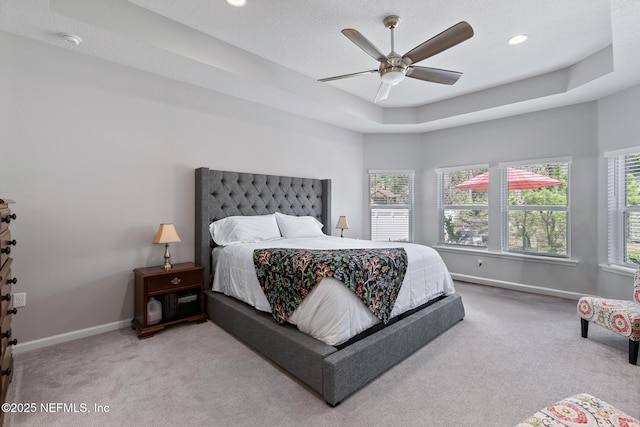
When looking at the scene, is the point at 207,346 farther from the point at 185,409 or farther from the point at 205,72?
the point at 205,72

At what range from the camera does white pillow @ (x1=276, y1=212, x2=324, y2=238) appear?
402 cm

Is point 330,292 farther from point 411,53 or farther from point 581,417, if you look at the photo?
point 411,53

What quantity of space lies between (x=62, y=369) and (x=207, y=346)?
41.5 inches

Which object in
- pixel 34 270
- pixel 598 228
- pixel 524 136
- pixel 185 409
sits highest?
pixel 524 136

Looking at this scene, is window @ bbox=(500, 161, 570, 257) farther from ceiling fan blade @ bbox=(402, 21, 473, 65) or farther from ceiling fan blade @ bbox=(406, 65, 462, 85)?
ceiling fan blade @ bbox=(402, 21, 473, 65)

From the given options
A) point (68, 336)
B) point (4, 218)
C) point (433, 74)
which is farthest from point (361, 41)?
point (68, 336)

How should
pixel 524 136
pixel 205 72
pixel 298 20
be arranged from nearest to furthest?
pixel 298 20
pixel 205 72
pixel 524 136

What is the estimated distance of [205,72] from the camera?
10.3 feet

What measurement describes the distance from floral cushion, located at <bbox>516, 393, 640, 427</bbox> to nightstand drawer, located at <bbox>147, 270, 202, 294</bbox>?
9.74 ft

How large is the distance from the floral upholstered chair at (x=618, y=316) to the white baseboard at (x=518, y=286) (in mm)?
1596

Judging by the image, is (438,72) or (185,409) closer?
(185,409)

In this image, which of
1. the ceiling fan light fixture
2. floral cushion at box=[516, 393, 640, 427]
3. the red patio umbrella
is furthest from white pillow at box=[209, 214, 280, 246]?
the red patio umbrella

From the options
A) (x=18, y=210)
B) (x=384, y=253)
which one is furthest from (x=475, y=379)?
(x=18, y=210)

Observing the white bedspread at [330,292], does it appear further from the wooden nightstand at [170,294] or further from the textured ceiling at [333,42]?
the textured ceiling at [333,42]
